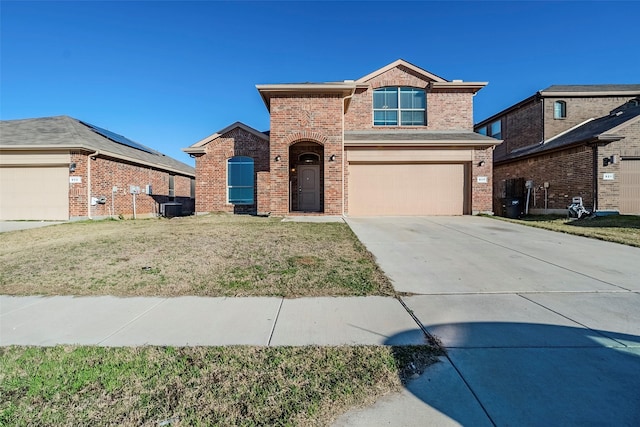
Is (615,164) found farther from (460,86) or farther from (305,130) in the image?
(305,130)

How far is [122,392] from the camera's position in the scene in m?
1.98

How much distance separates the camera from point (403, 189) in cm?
1234

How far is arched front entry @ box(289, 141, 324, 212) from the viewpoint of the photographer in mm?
13703

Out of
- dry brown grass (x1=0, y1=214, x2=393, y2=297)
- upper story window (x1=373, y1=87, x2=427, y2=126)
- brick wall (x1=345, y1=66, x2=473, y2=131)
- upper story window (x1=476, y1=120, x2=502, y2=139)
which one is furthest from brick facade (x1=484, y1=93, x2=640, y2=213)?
dry brown grass (x1=0, y1=214, x2=393, y2=297)

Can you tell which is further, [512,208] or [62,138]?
[512,208]

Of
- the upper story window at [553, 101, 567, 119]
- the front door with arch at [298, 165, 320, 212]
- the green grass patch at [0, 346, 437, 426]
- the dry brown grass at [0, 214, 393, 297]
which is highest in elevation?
the upper story window at [553, 101, 567, 119]

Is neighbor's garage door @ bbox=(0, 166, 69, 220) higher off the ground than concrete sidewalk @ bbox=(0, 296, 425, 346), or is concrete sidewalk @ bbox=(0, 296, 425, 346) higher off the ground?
neighbor's garage door @ bbox=(0, 166, 69, 220)

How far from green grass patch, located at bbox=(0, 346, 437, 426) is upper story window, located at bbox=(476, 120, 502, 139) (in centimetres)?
A: 2295

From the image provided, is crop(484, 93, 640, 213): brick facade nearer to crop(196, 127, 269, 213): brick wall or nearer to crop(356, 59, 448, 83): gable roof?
crop(356, 59, 448, 83): gable roof

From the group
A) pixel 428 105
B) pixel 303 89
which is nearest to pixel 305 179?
pixel 303 89

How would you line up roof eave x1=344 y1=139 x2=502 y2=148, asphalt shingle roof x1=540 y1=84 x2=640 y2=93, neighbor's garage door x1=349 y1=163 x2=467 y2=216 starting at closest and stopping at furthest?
roof eave x1=344 y1=139 x2=502 y2=148 < neighbor's garage door x1=349 y1=163 x2=467 y2=216 < asphalt shingle roof x1=540 y1=84 x2=640 y2=93

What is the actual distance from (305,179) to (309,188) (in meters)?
0.47

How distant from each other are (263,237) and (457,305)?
15.5 feet

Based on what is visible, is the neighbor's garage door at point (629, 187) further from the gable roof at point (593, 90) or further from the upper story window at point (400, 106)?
the upper story window at point (400, 106)
